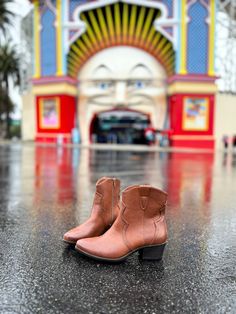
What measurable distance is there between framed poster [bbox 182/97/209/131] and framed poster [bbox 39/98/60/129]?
9.18 metres

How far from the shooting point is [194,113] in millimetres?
23906

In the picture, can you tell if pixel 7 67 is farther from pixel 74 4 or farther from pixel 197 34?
pixel 197 34

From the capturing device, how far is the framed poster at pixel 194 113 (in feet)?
78.2

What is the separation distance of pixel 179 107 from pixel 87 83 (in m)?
7.30

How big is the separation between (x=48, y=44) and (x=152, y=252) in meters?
24.9

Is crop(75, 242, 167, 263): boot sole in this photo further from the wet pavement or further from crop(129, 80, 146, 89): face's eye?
crop(129, 80, 146, 89): face's eye

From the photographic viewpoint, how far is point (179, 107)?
934 inches

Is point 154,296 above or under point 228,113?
under

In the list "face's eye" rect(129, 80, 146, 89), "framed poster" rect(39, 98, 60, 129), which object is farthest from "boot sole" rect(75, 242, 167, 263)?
"face's eye" rect(129, 80, 146, 89)

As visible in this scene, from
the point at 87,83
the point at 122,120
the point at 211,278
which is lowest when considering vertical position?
the point at 211,278

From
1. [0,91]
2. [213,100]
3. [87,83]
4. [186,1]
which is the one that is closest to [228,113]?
[213,100]

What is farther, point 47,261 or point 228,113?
point 228,113

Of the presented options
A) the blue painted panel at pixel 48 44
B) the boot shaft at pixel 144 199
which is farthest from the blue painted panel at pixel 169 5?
the boot shaft at pixel 144 199

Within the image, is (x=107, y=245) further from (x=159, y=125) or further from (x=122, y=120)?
(x=122, y=120)
